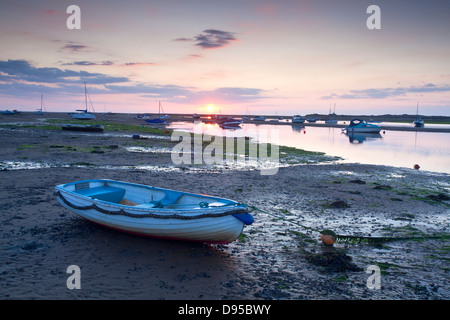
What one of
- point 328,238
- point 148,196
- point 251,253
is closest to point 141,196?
point 148,196

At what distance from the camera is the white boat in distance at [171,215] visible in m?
7.35

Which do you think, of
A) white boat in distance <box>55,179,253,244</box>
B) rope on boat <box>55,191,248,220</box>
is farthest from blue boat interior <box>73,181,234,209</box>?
rope on boat <box>55,191,248,220</box>

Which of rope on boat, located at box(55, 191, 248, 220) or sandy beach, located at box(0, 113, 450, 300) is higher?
rope on boat, located at box(55, 191, 248, 220)

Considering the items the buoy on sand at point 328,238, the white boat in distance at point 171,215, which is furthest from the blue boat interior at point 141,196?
the buoy on sand at point 328,238

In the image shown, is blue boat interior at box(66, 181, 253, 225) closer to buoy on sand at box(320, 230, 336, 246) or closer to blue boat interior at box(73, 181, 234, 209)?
blue boat interior at box(73, 181, 234, 209)

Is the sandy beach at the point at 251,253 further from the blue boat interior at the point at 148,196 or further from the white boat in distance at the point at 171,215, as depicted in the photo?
the blue boat interior at the point at 148,196

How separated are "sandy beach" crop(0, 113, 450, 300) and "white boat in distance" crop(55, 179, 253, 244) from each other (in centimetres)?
50

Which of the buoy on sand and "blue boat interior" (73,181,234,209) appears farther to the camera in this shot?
"blue boat interior" (73,181,234,209)

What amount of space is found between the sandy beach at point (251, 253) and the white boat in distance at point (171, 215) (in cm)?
50

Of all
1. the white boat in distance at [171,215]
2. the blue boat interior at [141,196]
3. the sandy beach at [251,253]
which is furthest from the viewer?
the blue boat interior at [141,196]

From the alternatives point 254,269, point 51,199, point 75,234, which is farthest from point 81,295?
point 51,199

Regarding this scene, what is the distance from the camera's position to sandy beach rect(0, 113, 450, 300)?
20.9ft

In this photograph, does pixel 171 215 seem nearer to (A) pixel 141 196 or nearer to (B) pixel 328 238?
(A) pixel 141 196
